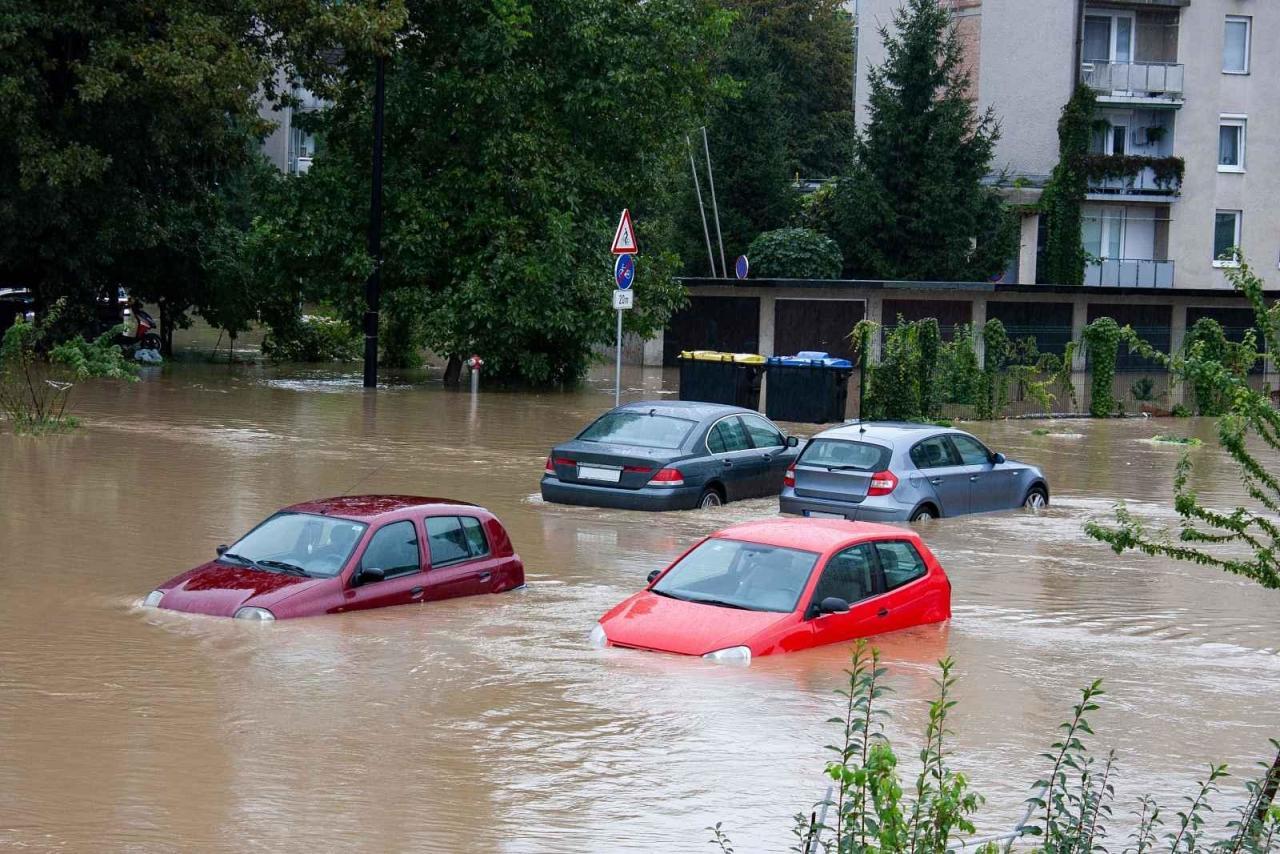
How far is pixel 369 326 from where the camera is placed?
3506cm

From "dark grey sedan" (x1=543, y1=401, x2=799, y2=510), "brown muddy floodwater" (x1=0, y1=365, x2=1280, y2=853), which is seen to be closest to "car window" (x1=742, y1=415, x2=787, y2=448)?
"dark grey sedan" (x1=543, y1=401, x2=799, y2=510)

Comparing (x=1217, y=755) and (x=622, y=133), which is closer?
(x=1217, y=755)

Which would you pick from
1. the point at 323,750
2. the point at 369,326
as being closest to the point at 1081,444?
the point at 369,326

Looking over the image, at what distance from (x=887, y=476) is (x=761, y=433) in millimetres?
2824

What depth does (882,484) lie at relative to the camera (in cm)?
1934

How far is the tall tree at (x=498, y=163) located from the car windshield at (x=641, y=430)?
14453 millimetres

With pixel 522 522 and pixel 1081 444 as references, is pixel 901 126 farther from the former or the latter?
pixel 522 522

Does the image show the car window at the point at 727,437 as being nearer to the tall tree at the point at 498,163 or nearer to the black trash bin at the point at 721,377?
the black trash bin at the point at 721,377

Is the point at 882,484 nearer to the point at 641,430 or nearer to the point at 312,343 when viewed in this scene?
the point at 641,430

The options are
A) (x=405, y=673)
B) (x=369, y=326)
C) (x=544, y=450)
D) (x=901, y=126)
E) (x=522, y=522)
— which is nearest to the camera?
(x=405, y=673)

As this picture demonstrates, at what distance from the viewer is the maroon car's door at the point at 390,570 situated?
13.3 meters

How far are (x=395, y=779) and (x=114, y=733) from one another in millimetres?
1908

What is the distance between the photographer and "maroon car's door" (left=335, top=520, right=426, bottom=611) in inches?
523

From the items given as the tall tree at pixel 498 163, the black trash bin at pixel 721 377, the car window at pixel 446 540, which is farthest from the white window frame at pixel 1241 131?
the car window at pixel 446 540
